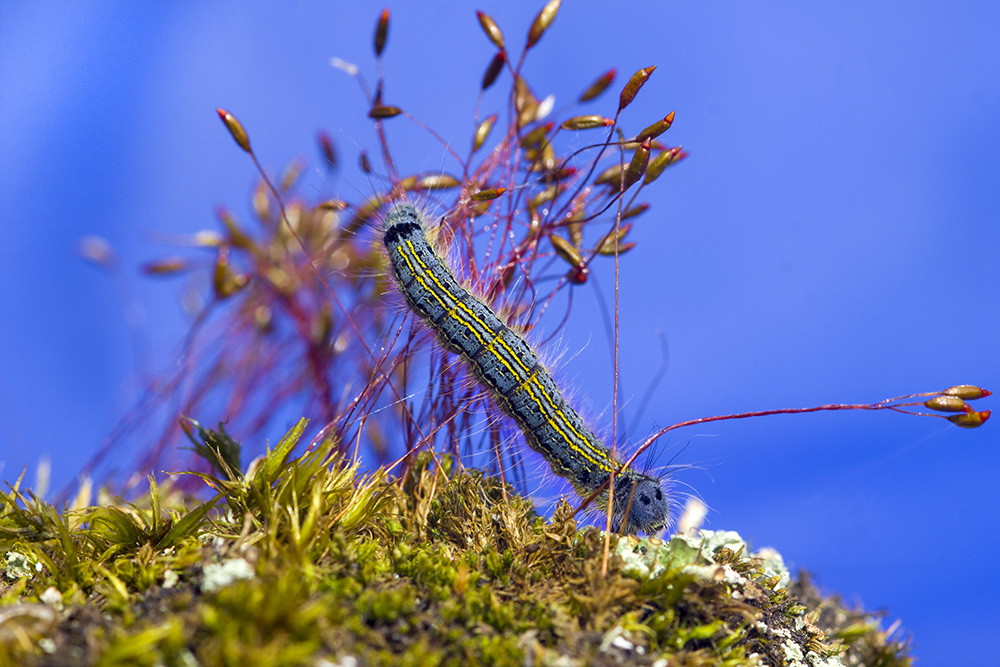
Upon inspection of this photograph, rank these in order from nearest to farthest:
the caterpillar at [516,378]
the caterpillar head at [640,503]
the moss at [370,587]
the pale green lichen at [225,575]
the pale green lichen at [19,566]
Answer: the moss at [370,587] < the pale green lichen at [225,575] < the pale green lichen at [19,566] < the caterpillar head at [640,503] < the caterpillar at [516,378]

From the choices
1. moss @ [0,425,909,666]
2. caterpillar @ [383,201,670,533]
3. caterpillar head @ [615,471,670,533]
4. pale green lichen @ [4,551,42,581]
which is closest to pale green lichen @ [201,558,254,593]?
moss @ [0,425,909,666]

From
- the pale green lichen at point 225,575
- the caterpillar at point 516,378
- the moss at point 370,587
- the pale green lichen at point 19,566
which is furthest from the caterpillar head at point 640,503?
the pale green lichen at point 19,566

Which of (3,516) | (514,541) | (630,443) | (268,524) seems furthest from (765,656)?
(3,516)

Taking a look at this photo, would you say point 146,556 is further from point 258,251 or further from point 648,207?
point 258,251

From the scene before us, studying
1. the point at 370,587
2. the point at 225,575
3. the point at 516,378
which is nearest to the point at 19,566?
the point at 225,575

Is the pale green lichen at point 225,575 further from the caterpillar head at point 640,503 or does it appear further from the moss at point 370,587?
the caterpillar head at point 640,503

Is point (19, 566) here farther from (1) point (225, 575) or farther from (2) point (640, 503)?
(2) point (640, 503)

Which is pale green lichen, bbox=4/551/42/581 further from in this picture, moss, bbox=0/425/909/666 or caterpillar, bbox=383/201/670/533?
caterpillar, bbox=383/201/670/533
